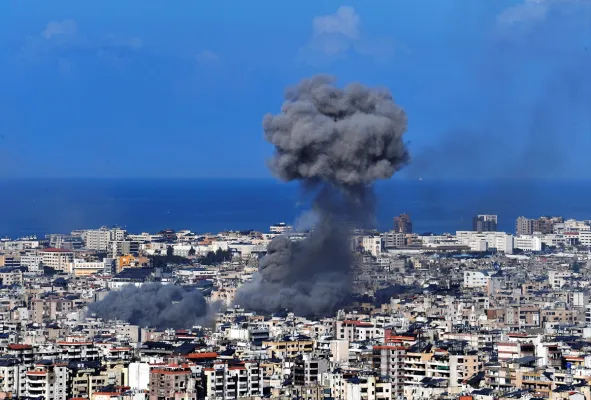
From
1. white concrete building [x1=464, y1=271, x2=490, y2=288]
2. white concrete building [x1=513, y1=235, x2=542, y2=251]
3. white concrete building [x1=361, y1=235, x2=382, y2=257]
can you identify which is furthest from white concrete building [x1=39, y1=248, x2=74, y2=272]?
white concrete building [x1=513, y1=235, x2=542, y2=251]

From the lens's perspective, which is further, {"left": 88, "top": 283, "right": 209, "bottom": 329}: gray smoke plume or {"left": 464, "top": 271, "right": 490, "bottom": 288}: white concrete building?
{"left": 464, "top": 271, "right": 490, "bottom": 288}: white concrete building

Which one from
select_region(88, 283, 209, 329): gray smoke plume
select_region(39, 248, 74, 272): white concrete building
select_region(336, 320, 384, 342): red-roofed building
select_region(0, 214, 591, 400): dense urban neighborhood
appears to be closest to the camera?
select_region(0, 214, 591, 400): dense urban neighborhood

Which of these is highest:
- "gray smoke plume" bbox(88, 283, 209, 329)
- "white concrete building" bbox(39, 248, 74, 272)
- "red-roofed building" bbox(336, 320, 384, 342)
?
"white concrete building" bbox(39, 248, 74, 272)

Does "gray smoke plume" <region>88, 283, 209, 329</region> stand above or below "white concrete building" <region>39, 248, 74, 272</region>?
below

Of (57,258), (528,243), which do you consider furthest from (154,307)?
(528,243)

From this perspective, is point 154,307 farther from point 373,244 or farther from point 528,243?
point 528,243

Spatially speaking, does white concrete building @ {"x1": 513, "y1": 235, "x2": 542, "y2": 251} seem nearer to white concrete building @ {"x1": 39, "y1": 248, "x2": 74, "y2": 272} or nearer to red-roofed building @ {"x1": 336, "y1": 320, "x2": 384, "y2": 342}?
white concrete building @ {"x1": 39, "y1": 248, "x2": 74, "y2": 272}
